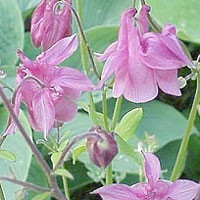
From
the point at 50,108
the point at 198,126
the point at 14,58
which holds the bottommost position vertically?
the point at 198,126

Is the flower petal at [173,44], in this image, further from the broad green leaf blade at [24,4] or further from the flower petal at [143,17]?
the broad green leaf blade at [24,4]

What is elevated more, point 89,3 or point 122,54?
point 122,54

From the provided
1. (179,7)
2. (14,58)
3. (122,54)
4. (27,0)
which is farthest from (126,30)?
(27,0)

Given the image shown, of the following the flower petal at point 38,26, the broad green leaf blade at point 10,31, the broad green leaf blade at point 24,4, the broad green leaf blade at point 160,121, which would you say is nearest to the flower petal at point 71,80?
the flower petal at point 38,26

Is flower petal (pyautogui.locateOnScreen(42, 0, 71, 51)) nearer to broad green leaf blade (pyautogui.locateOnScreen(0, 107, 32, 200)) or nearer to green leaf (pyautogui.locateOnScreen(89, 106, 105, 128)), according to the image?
green leaf (pyautogui.locateOnScreen(89, 106, 105, 128))

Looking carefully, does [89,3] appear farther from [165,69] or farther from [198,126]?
[165,69]

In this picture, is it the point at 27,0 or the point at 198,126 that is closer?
the point at 198,126

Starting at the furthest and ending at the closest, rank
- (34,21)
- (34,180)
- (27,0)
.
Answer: (27,0), (34,180), (34,21)

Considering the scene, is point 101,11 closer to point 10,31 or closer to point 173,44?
point 10,31
